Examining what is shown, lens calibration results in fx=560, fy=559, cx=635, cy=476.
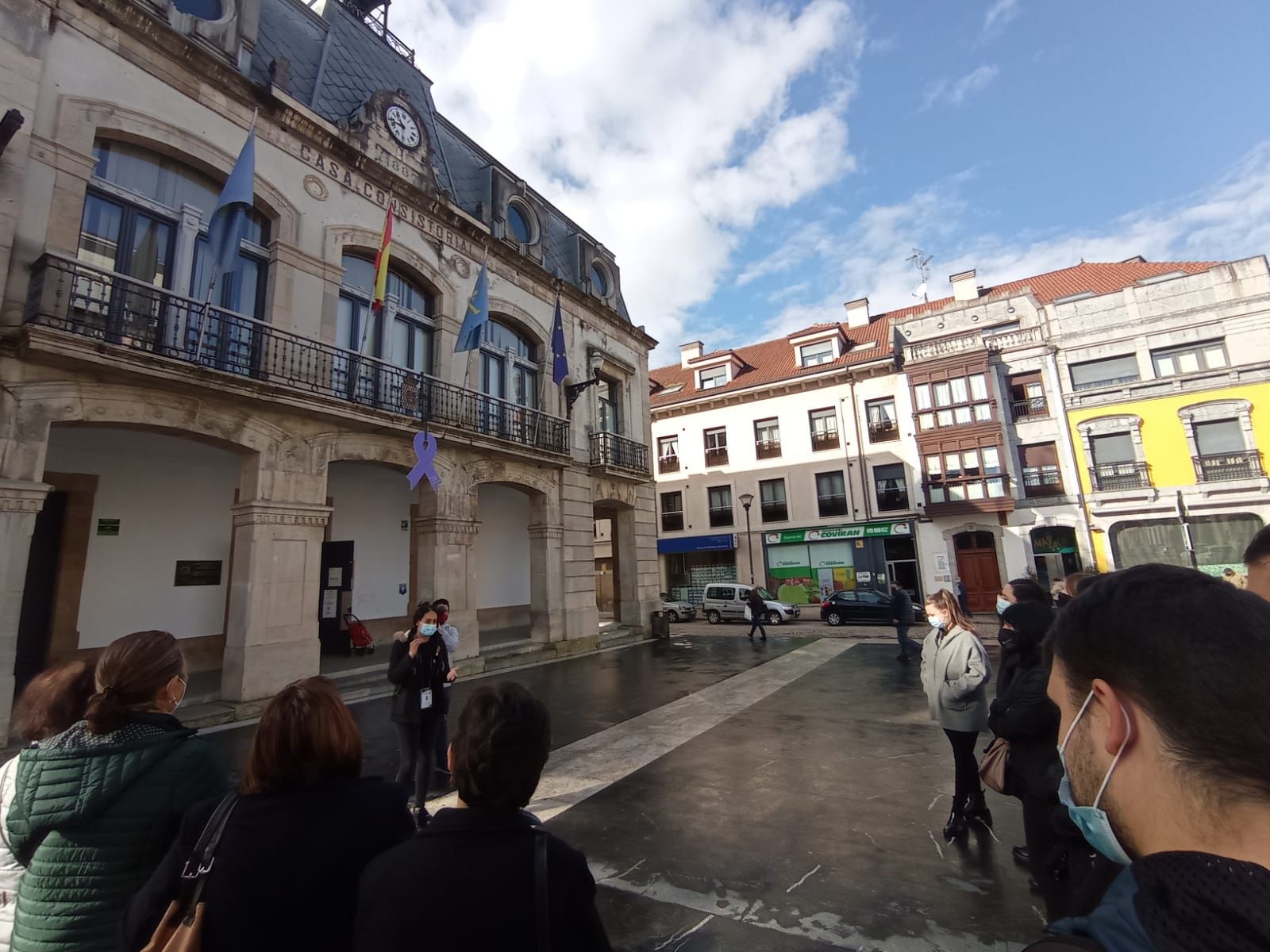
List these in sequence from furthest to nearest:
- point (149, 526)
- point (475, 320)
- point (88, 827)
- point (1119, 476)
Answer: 1. point (1119, 476)
2. point (475, 320)
3. point (149, 526)
4. point (88, 827)

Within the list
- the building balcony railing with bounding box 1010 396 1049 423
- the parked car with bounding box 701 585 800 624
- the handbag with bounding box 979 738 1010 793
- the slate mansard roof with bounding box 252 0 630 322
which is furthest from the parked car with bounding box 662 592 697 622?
the handbag with bounding box 979 738 1010 793

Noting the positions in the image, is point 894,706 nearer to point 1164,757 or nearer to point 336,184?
point 1164,757

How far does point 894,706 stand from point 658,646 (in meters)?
7.97

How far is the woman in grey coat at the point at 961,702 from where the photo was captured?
4.18 meters

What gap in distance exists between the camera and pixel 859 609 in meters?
20.7

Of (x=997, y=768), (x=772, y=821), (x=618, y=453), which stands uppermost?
(x=618, y=453)

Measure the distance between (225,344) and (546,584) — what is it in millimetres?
8061

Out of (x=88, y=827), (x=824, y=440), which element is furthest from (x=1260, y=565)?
(x=824, y=440)

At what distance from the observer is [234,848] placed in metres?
1.60

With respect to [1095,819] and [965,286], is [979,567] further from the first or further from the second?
[1095,819]

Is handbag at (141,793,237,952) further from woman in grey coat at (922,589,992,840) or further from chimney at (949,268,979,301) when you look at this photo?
chimney at (949,268,979,301)

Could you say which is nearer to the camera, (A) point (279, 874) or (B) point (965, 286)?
(A) point (279, 874)

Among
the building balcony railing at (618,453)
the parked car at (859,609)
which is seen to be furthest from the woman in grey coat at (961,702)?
the parked car at (859,609)

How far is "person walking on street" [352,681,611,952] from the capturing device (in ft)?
4.51
